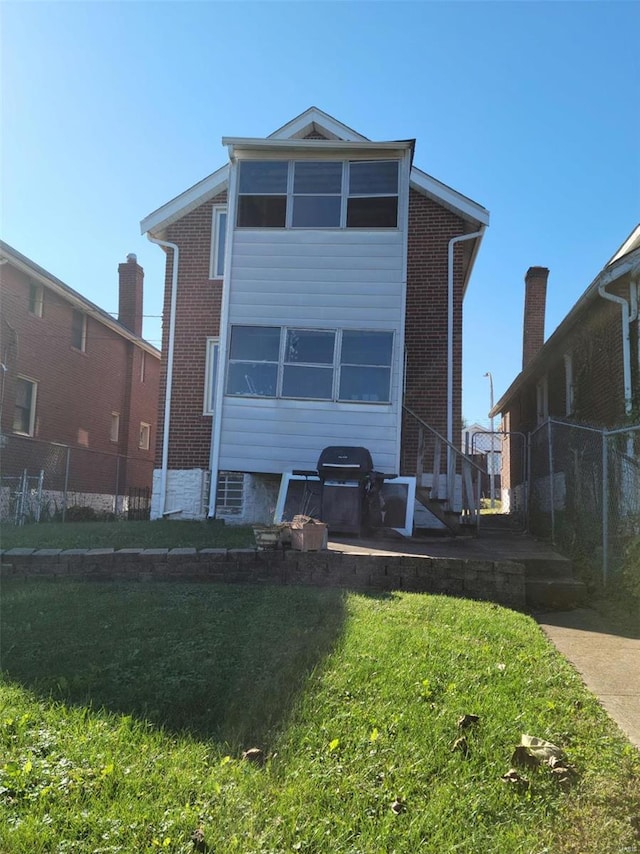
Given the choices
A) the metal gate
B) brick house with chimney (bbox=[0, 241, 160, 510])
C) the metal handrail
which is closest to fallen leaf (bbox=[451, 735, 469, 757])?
the metal handrail

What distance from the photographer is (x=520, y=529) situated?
41.8 feet

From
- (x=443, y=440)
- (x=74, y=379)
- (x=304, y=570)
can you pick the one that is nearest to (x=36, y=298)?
(x=74, y=379)

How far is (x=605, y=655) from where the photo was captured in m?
4.62

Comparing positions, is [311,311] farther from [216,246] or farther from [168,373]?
[168,373]

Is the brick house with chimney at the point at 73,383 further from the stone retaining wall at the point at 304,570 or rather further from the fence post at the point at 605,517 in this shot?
the fence post at the point at 605,517

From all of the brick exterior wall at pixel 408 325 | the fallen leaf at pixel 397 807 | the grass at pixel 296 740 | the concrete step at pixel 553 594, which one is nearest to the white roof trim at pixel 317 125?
the brick exterior wall at pixel 408 325

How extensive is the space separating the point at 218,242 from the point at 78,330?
831 centimetres

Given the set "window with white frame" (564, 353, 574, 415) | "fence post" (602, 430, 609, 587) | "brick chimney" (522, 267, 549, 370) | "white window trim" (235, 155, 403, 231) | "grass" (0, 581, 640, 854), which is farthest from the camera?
"brick chimney" (522, 267, 549, 370)

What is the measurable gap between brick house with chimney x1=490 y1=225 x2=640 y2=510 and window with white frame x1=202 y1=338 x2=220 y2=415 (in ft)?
17.4

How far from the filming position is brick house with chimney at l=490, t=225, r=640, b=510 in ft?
31.9

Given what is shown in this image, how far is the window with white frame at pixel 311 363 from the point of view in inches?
412

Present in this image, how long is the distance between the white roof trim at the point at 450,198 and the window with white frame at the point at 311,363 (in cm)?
301

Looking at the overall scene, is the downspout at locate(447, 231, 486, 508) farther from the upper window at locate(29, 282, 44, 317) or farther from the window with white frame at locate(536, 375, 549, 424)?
the upper window at locate(29, 282, 44, 317)

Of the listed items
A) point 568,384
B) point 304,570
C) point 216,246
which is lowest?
point 304,570
